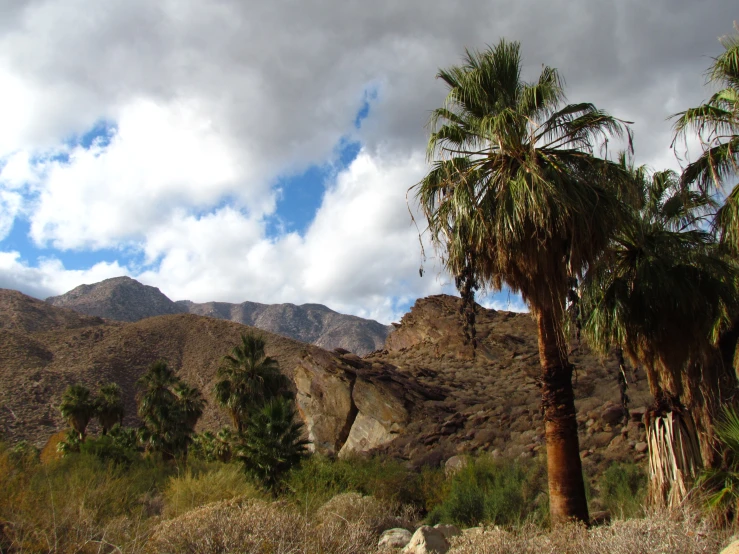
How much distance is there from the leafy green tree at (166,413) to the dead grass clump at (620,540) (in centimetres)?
3700

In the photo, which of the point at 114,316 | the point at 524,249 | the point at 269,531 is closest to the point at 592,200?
the point at 524,249

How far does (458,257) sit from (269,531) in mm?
5587

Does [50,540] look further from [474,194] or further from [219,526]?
[474,194]

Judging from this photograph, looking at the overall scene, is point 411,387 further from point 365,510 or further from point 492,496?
point 365,510

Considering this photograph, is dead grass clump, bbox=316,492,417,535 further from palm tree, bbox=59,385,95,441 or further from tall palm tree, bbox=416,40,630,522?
palm tree, bbox=59,385,95,441

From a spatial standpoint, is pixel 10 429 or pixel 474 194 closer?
pixel 474 194

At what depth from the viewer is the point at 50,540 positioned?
7777 mm

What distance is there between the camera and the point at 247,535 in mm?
7262

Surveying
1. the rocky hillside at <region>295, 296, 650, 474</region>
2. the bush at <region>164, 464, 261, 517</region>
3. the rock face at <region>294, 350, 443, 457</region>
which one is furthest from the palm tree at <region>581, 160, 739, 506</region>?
the rock face at <region>294, 350, 443, 457</region>

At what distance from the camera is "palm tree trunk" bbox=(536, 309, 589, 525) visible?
947 centimetres

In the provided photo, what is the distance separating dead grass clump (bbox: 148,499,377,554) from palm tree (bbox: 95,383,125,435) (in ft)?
143

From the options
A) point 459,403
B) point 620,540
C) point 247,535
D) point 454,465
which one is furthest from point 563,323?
point 459,403

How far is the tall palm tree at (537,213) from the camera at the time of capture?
948 centimetres

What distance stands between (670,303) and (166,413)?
38.8 m
